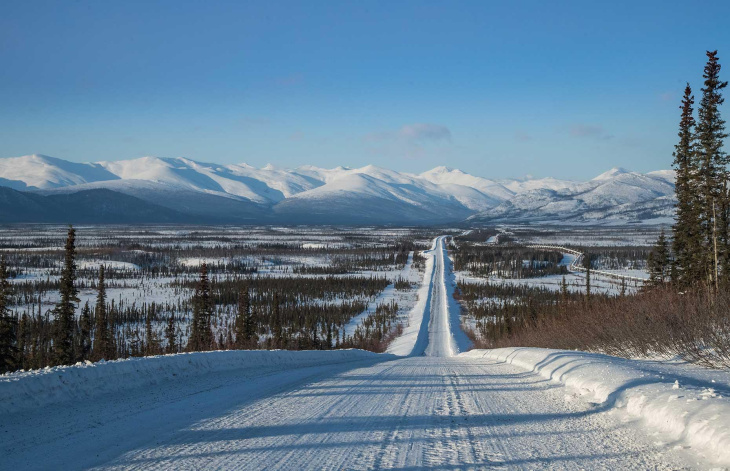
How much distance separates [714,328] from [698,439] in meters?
7.51

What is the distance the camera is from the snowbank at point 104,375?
23.2 ft

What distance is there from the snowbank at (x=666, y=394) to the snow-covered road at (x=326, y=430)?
0.82 feet

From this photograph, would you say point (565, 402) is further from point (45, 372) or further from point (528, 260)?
point (528, 260)

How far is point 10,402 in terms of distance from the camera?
22.2ft

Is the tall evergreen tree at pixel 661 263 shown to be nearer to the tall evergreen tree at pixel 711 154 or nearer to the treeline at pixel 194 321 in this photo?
the tall evergreen tree at pixel 711 154

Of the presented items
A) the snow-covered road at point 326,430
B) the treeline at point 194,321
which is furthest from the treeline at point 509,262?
the snow-covered road at point 326,430

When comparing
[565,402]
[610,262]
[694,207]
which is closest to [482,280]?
[610,262]

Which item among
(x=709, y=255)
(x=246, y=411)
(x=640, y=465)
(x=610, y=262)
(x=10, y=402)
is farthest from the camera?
(x=610, y=262)

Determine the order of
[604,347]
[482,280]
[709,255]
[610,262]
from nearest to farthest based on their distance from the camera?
1. [604,347]
2. [709,255]
3. [482,280]
4. [610,262]

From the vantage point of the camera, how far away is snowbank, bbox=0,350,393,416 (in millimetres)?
7062

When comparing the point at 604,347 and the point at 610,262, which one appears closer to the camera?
the point at 604,347

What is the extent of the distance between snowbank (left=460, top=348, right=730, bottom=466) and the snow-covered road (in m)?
0.25

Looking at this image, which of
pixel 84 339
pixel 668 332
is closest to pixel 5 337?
pixel 84 339

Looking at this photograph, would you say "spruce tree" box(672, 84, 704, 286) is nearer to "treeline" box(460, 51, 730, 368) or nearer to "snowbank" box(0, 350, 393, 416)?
"treeline" box(460, 51, 730, 368)
